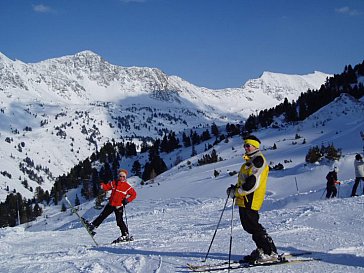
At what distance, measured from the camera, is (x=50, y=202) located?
110m

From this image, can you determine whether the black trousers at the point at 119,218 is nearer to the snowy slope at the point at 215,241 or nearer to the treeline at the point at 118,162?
the snowy slope at the point at 215,241

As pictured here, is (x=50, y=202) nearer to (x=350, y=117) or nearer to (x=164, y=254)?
(x=350, y=117)

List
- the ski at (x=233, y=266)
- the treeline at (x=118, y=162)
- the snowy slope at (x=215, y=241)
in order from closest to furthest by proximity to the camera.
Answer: the ski at (x=233, y=266) → the snowy slope at (x=215, y=241) → the treeline at (x=118, y=162)

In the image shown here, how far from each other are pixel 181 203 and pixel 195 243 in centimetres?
1841

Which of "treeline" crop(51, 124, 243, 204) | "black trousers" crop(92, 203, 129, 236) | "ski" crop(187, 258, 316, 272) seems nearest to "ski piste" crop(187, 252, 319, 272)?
"ski" crop(187, 258, 316, 272)

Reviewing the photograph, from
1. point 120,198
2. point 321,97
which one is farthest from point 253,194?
point 321,97

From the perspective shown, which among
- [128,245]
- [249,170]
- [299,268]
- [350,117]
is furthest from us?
[350,117]

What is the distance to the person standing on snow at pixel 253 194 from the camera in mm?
7082

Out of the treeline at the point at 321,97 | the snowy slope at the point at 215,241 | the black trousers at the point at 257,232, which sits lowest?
the snowy slope at the point at 215,241

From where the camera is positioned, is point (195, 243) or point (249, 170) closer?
point (249, 170)

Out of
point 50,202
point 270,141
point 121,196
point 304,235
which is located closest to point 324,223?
point 304,235

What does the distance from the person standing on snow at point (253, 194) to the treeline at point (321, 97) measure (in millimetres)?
56998

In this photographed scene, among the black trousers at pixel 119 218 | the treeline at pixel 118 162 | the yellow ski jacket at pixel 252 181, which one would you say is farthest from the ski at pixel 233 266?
the treeline at pixel 118 162

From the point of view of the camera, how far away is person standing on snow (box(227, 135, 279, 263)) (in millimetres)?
7082
